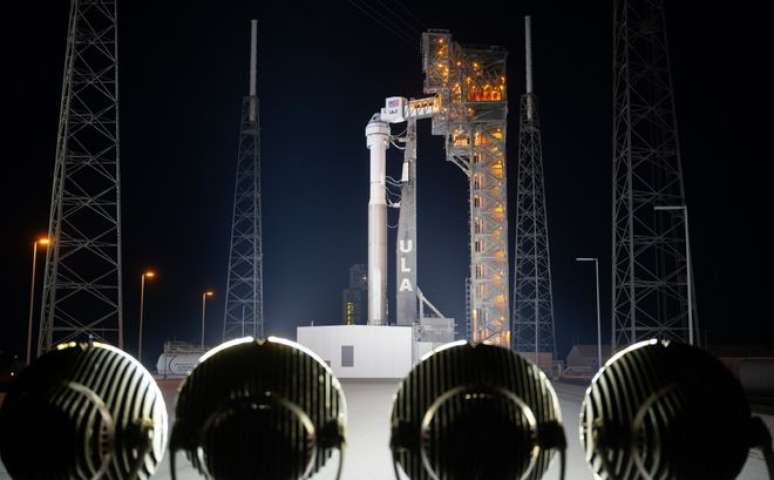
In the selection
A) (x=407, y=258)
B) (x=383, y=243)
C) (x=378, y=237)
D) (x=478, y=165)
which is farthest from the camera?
(x=407, y=258)

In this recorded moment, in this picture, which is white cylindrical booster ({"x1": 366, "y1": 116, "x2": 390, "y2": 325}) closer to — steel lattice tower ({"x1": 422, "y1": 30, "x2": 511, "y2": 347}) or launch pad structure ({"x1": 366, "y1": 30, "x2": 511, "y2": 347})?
launch pad structure ({"x1": 366, "y1": 30, "x2": 511, "y2": 347})

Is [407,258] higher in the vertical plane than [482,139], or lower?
lower

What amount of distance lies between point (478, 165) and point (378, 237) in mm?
8510

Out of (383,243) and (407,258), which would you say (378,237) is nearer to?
(383,243)

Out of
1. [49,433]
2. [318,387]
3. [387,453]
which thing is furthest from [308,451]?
[387,453]

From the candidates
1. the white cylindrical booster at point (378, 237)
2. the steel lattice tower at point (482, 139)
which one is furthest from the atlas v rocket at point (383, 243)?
the steel lattice tower at point (482, 139)

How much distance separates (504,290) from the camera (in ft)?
174

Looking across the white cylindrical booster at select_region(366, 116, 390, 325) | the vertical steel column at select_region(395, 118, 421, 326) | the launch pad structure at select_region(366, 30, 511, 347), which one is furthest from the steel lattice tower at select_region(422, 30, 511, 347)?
the white cylindrical booster at select_region(366, 116, 390, 325)

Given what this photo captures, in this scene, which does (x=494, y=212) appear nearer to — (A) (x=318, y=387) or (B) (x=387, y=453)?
(B) (x=387, y=453)

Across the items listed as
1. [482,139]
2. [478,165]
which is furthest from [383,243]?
[482,139]

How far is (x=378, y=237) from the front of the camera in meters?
55.3

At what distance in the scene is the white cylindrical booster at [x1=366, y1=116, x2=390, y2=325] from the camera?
55188 millimetres

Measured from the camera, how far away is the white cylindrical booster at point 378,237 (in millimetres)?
55188

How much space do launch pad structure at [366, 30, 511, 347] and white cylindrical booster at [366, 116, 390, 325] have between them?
0.07 meters
